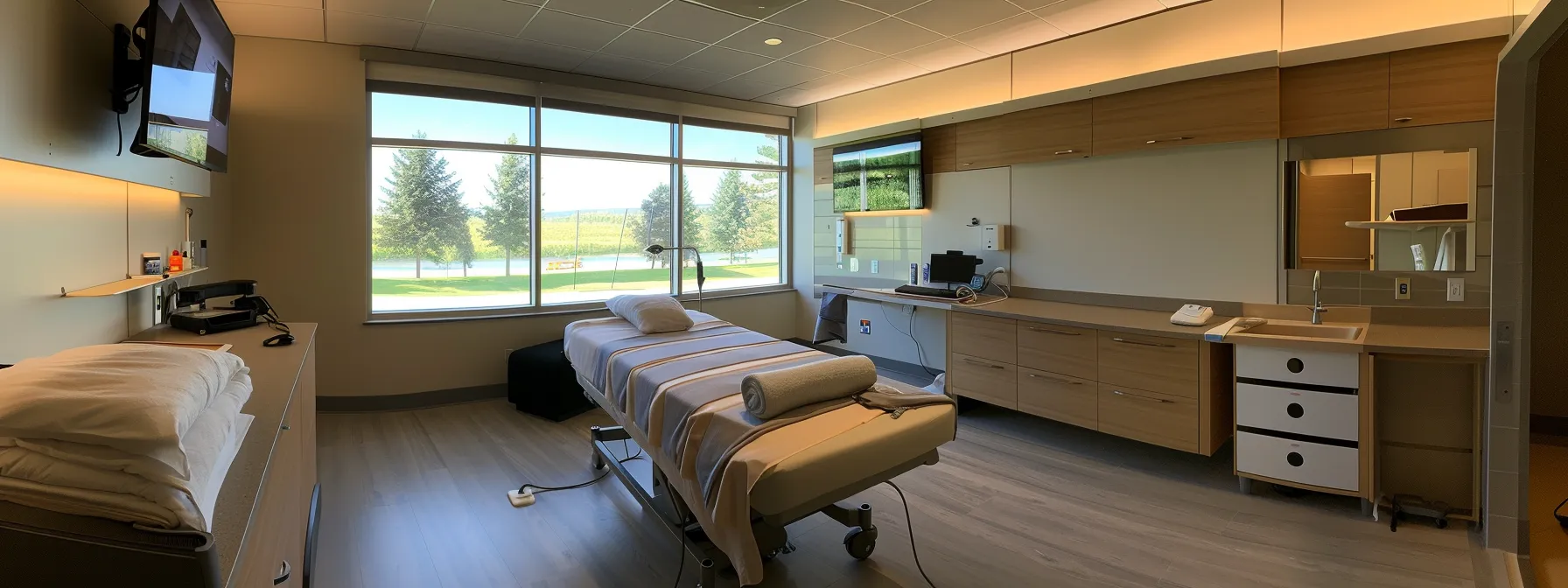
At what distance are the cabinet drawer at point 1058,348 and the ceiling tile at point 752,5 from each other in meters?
2.41

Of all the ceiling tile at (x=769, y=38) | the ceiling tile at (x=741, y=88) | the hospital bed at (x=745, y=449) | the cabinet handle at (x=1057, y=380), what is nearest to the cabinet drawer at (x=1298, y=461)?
the cabinet handle at (x=1057, y=380)

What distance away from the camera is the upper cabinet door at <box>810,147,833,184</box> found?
249 inches

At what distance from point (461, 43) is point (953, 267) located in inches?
153

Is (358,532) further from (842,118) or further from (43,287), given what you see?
(842,118)

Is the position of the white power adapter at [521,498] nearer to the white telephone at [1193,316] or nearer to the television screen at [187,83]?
the television screen at [187,83]

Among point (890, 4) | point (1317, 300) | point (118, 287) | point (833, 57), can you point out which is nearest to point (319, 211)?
point (118, 287)

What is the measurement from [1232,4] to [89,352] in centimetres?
491

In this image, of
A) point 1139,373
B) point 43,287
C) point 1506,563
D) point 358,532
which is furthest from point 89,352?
point 1506,563

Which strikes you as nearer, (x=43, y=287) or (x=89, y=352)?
(x=89, y=352)

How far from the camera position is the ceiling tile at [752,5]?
362 cm

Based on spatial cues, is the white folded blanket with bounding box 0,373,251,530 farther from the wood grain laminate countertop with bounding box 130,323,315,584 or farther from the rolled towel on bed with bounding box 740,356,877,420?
the rolled towel on bed with bounding box 740,356,877,420

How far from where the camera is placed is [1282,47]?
3516mm

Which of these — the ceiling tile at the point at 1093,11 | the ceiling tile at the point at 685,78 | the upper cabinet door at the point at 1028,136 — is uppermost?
the ceiling tile at the point at 685,78

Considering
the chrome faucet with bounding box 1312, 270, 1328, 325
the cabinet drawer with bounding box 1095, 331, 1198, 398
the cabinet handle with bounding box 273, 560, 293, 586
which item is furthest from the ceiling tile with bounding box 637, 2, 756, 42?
the chrome faucet with bounding box 1312, 270, 1328, 325
